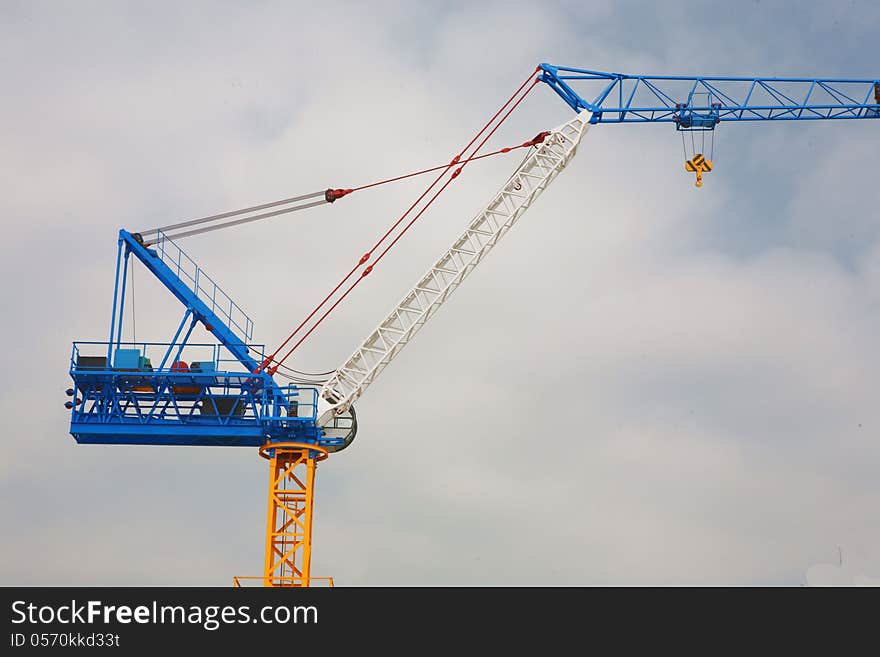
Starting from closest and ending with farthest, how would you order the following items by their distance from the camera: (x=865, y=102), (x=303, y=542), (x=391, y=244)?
(x=303, y=542)
(x=391, y=244)
(x=865, y=102)

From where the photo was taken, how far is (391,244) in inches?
3169
